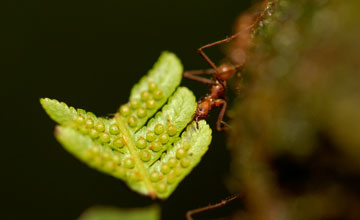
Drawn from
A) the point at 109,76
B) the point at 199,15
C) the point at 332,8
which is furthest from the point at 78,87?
the point at 332,8

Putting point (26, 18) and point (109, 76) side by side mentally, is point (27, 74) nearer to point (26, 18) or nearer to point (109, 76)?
point (26, 18)

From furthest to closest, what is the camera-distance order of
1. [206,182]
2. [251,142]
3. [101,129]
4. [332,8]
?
1. [206,182]
2. [101,129]
3. [251,142]
4. [332,8]

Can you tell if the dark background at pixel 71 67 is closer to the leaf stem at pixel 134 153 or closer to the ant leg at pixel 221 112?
the ant leg at pixel 221 112

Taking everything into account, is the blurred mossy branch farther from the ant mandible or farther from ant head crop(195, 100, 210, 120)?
ant head crop(195, 100, 210, 120)

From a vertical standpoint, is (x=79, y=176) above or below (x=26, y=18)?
below

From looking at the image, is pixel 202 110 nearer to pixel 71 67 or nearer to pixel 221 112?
pixel 221 112
